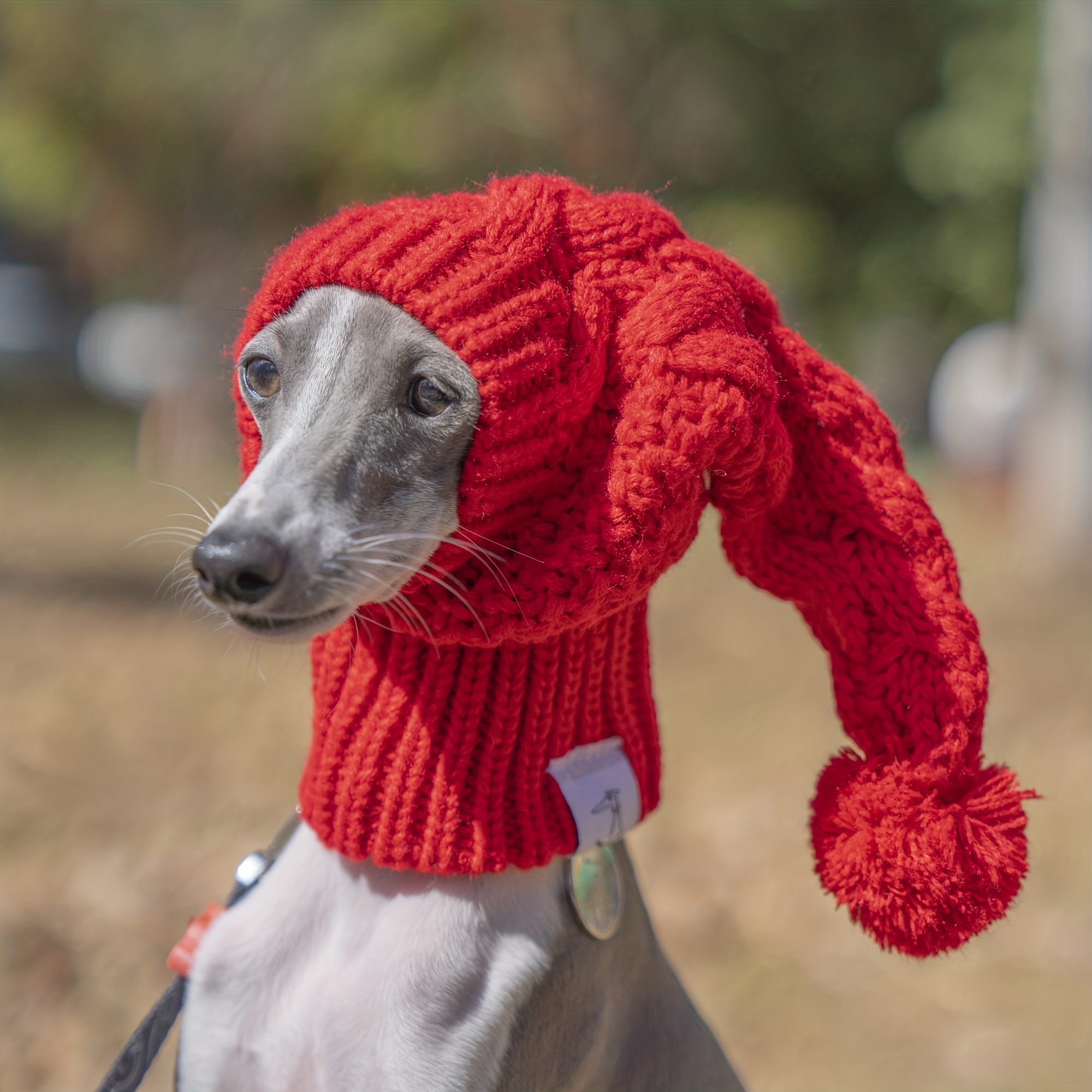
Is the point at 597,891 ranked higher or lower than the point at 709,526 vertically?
lower

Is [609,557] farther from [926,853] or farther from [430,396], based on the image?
[926,853]

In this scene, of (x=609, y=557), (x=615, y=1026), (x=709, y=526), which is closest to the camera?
(x=609, y=557)

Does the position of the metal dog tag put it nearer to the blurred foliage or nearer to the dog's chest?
the dog's chest

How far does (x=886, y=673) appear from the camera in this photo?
1072 millimetres

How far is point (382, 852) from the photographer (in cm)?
106

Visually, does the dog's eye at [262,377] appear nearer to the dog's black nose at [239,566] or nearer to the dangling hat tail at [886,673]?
Answer: the dog's black nose at [239,566]

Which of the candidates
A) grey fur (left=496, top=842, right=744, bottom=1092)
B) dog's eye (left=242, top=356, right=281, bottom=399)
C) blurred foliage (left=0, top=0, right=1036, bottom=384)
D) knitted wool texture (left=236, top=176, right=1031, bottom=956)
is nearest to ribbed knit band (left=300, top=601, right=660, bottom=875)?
knitted wool texture (left=236, top=176, right=1031, bottom=956)

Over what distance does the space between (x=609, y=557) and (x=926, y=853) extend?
373mm

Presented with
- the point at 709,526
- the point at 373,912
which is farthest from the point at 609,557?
the point at 709,526

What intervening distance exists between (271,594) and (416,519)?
138mm

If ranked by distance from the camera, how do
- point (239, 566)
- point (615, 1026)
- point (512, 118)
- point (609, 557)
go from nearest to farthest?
point (239, 566) → point (609, 557) → point (615, 1026) → point (512, 118)

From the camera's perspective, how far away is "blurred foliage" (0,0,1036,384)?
316 inches

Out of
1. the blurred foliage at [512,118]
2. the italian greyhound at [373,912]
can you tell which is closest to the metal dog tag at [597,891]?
the italian greyhound at [373,912]

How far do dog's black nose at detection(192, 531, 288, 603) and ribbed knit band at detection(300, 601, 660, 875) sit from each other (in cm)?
23
